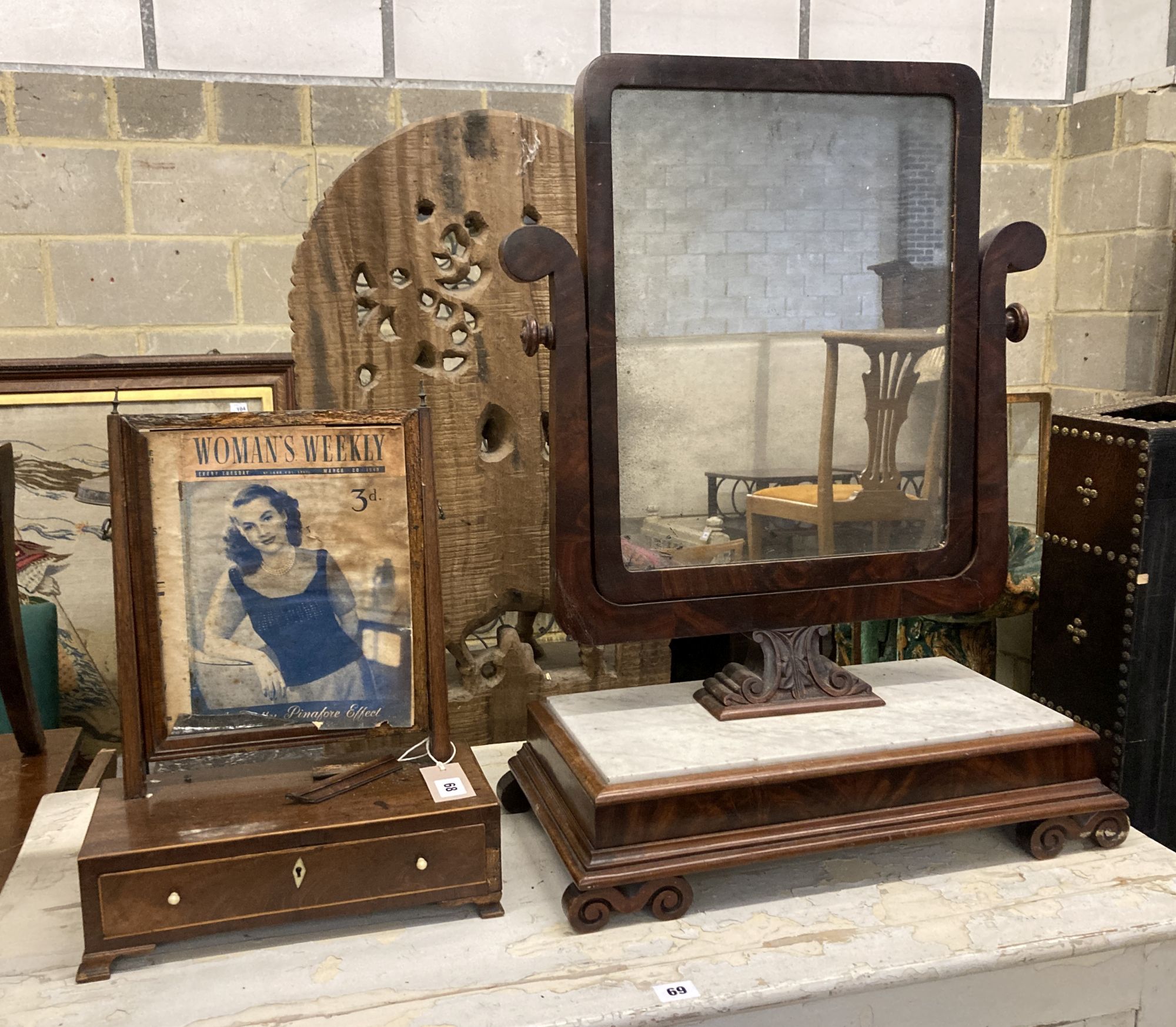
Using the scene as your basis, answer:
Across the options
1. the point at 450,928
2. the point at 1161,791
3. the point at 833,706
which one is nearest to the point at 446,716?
the point at 450,928

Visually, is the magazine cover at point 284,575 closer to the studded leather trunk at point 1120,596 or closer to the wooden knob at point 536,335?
the wooden knob at point 536,335

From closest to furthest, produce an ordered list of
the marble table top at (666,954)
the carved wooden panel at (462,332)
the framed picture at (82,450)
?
the marble table top at (666,954) < the carved wooden panel at (462,332) < the framed picture at (82,450)

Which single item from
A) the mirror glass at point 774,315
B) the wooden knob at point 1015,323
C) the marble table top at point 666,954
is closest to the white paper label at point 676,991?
the marble table top at point 666,954

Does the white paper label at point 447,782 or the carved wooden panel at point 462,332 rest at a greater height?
the carved wooden panel at point 462,332

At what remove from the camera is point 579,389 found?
119 cm

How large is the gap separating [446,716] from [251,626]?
24cm

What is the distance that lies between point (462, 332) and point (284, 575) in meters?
0.53

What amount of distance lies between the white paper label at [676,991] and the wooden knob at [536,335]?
65cm

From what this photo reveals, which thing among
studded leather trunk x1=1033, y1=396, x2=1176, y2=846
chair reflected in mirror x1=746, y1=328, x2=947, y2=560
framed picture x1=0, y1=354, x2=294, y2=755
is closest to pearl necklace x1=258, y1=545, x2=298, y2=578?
chair reflected in mirror x1=746, y1=328, x2=947, y2=560

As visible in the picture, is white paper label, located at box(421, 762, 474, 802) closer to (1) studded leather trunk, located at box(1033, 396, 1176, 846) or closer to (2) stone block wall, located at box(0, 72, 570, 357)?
(1) studded leather trunk, located at box(1033, 396, 1176, 846)

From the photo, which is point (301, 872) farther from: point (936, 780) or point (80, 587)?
point (80, 587)

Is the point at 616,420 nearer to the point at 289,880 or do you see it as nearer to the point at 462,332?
the point at 462,332

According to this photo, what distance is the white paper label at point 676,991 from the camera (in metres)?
1.00

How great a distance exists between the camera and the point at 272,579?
1170mm
